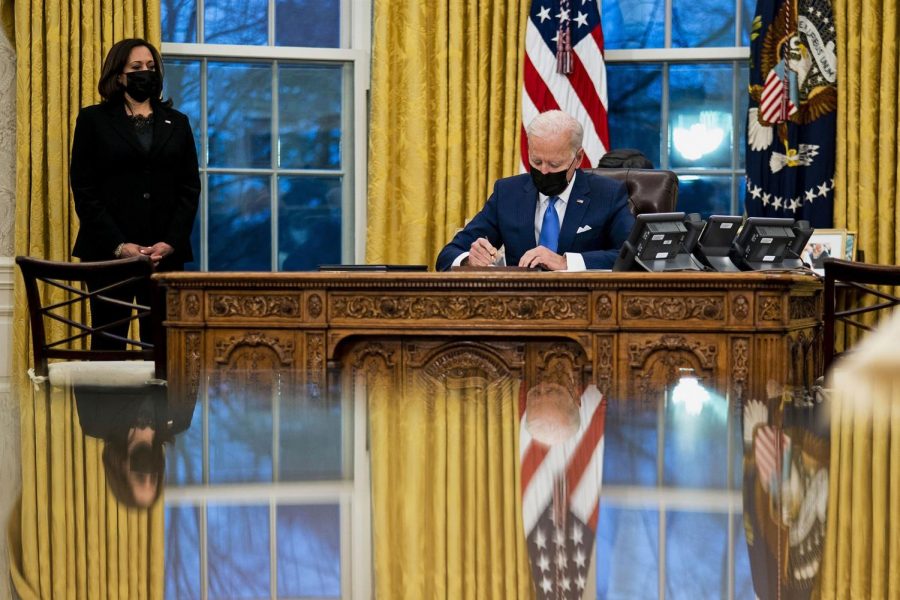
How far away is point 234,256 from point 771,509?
6.04m

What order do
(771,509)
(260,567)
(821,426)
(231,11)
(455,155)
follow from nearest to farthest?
(260,567)
(771,509)
(821,426)
(455,155)
(231,11)

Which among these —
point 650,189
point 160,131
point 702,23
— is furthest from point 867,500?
point 702,23

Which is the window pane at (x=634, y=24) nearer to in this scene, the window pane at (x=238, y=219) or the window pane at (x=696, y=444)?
the window pane at (x=238, y=219)

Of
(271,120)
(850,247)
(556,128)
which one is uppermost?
(271,120)

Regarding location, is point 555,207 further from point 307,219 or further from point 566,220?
point 307,219

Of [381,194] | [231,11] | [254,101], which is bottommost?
[381,194]

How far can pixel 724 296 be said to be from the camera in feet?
11.6

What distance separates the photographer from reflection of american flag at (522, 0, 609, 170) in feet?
19.8

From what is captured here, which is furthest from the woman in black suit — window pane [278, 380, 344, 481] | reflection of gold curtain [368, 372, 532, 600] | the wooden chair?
reflection of gold curtain [368, 372, 532, 600]

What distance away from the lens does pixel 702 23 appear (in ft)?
21.1

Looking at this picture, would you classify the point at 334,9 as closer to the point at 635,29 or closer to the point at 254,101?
the point at 254,101

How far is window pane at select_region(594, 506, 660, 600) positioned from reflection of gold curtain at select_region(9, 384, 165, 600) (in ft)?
0.60

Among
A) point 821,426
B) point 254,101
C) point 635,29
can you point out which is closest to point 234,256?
point 254,101

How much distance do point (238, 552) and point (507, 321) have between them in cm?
309
